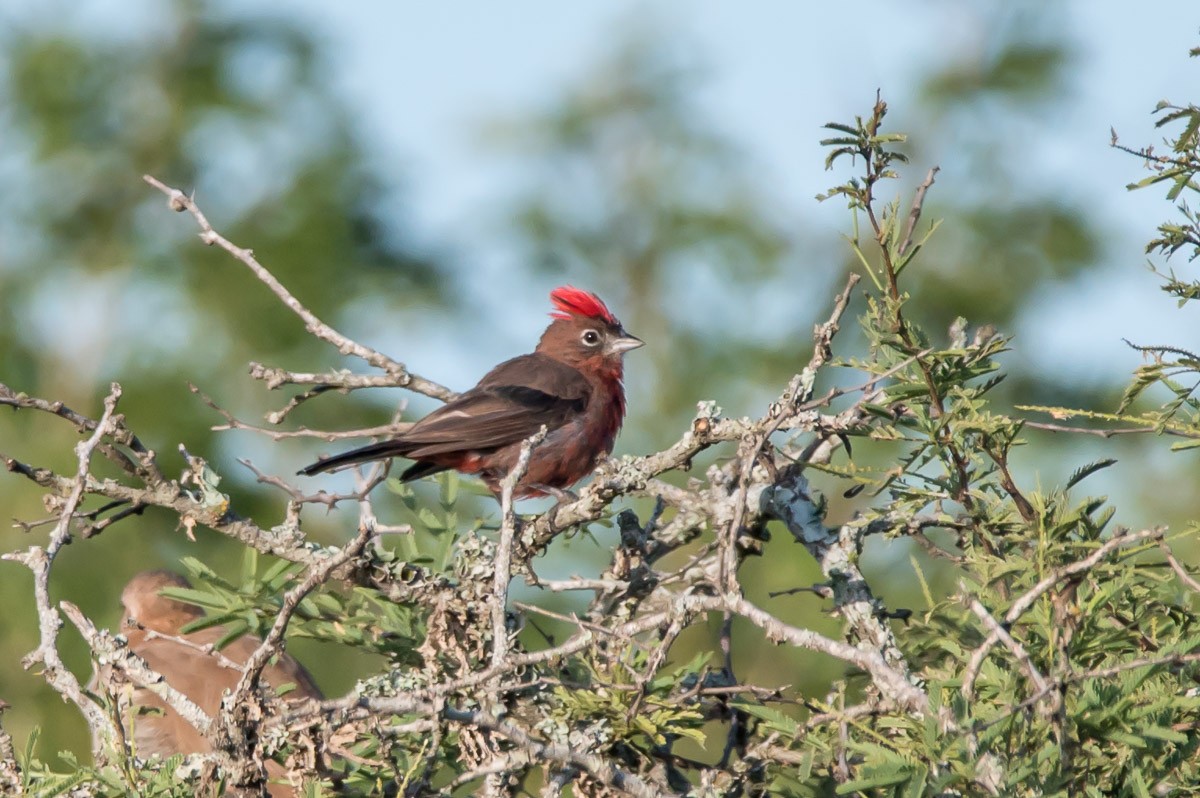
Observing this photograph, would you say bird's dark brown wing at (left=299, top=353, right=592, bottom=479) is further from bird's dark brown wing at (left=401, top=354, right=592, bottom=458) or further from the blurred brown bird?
the blurred brown bird

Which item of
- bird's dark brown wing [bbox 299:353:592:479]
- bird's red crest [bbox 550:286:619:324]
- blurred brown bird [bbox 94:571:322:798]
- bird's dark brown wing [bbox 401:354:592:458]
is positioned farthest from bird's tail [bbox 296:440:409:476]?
bird's red crest [bbox 550:286:619:324]

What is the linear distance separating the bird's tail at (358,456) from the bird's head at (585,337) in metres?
1.89

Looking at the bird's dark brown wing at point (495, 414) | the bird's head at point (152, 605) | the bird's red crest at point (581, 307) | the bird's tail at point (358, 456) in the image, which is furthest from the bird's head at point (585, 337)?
the bird's head at point (152, 605)

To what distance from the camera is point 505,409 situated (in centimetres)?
672

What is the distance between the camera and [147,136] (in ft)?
39.3

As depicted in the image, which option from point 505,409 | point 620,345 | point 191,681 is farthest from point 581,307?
point 191,681

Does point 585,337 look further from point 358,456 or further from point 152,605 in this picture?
point 152,605

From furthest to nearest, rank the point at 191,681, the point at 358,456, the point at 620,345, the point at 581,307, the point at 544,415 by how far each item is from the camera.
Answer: the point at 581,307
the point at 620,345
the point at 544,415
the point at 191,681
the point at 358,456

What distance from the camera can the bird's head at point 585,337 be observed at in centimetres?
781

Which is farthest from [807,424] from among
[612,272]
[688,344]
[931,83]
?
[931,83]

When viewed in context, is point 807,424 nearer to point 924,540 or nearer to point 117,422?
point 924,540

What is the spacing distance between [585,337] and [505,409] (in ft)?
4.20

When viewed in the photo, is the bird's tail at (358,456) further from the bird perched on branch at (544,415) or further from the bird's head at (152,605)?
the bird's head at (152,605)

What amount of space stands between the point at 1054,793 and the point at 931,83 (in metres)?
11.2
